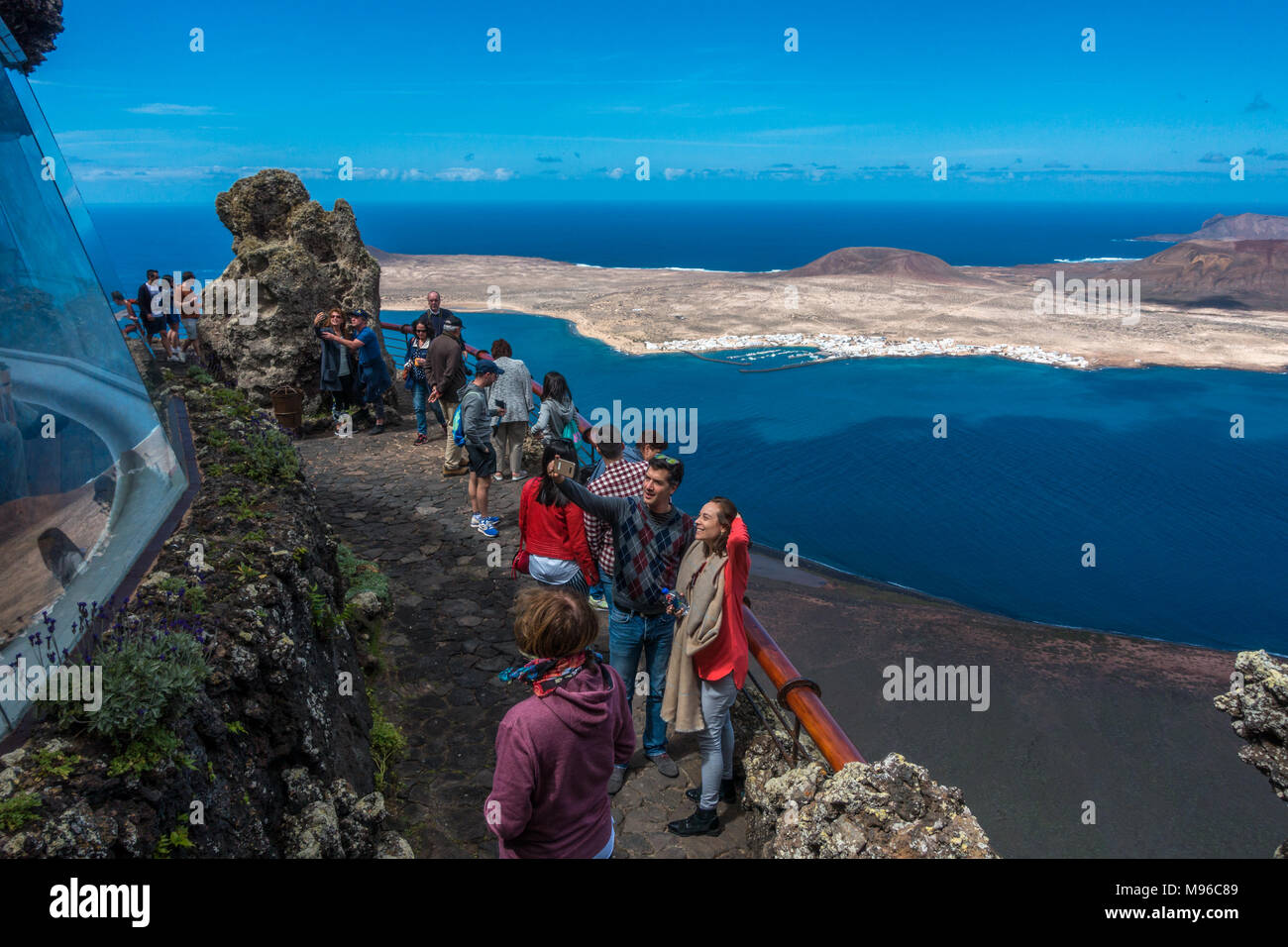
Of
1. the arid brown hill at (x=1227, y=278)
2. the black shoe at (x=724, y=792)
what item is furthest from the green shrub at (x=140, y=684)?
the arid brown hill at (x=1227, y=278)

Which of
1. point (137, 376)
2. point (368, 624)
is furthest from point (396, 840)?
point (137, 376)

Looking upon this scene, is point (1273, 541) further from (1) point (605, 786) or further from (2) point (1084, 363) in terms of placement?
(1) point (605, 786)

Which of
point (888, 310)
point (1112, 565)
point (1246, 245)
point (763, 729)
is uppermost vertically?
point (1246, 245)

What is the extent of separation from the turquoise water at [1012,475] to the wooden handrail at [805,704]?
37.2 ft

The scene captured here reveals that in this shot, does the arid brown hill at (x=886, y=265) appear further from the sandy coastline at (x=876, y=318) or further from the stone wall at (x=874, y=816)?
the stone wall at (x=874, y=816)

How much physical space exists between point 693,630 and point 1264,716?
8.99 feet

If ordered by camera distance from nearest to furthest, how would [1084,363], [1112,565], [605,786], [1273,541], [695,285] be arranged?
[605,786] < [1112,565] < [1273,541] < [1084,363] < [695,285]

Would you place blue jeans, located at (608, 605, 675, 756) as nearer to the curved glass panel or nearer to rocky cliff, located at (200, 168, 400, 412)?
the curved glass panel

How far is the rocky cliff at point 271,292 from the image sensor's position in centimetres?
1424

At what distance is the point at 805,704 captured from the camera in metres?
4.46

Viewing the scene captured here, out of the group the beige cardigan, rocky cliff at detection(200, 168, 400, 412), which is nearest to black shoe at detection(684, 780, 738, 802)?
the beige cardigan

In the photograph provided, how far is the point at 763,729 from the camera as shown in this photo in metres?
5.43

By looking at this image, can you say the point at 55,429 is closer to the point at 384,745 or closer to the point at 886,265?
the point at 384,745

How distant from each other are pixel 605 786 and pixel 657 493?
80.1 inches
